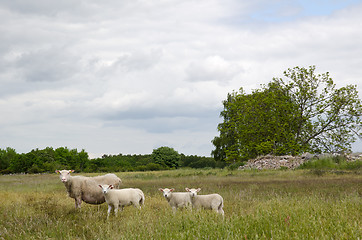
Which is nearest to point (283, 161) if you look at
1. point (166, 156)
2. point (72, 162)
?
point (166, 156)

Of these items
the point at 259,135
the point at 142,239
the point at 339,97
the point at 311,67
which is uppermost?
the point at 311,67

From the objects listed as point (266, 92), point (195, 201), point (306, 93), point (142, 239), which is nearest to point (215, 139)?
point (266, 92)

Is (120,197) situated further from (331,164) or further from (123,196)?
(331,164)

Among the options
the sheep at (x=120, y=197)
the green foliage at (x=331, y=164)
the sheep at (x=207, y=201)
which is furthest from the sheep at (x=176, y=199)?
the green foliage at (x=331, y=164)

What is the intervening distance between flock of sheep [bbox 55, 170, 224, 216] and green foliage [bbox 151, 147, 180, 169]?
5284cm

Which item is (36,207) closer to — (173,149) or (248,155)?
(248,155)

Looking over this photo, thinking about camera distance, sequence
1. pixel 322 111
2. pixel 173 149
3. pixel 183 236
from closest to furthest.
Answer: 1. pixel 183 236
2. pixel 322 111
3. pixel 173 149

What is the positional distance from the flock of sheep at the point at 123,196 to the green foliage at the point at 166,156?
5284 centimetres

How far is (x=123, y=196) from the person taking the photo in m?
11.2

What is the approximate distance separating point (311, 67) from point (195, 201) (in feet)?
115

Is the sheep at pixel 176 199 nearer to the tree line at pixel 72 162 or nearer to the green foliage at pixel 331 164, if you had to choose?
the green foliage at pixel 331 164

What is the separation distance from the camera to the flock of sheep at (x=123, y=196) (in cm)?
1084

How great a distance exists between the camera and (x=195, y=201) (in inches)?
439

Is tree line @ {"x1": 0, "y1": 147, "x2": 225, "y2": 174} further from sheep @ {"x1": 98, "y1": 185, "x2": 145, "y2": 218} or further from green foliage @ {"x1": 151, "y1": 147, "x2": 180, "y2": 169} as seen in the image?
sheep @ {"x1": 98, "y1": 185, "x2": 145, "y2": 218}
